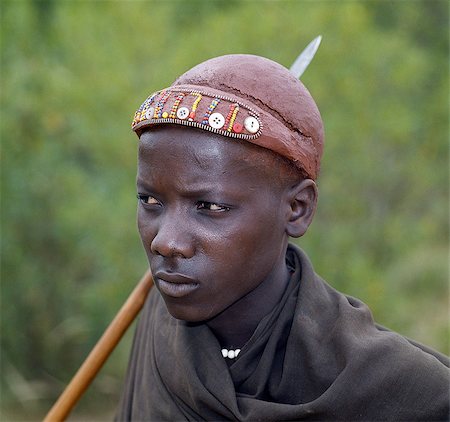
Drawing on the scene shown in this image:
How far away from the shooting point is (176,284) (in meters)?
1.55

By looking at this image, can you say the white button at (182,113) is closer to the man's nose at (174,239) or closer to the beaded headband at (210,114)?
the beaded headband at (210,114)

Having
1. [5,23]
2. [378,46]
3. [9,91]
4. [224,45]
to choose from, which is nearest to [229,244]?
[224,45]

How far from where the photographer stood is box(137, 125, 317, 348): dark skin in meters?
1.51

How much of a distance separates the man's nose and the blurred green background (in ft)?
8.68

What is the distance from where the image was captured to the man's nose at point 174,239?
150 cm

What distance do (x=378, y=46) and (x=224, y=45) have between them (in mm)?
905

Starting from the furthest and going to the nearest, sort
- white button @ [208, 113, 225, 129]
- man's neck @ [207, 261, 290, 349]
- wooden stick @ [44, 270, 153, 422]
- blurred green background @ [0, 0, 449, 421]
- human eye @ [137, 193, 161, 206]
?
blurred green background @ [0, 0, 449, 421] → wooden stick @ [44, 270, 153, 422] → man's neck @ [207, 261, 290, 349] → human eye @ [137, 193, 161, 206] → white button @ [208, 113, 225, 129]

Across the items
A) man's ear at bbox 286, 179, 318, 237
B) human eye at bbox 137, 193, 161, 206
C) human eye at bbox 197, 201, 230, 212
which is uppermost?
man's ear at bbox 286, 179, 318, 237

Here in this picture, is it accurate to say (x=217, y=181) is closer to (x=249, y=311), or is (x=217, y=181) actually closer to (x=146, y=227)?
(x=146, y=227)

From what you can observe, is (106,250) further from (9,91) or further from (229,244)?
(229,244)

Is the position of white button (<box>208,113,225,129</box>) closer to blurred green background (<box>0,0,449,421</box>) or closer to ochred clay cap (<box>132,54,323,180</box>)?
ochred clay cap (<box>132,54,323,180</box>)

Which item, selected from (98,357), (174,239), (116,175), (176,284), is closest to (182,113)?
(174,239)

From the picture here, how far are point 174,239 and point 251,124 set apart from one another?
29 cm

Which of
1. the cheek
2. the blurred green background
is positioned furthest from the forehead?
the blurred green background
